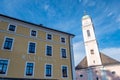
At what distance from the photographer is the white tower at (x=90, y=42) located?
111 ft

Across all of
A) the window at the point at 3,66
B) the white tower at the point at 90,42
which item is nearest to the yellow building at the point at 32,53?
the window at the point at 3,66

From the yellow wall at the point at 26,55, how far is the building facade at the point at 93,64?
15.9 meters

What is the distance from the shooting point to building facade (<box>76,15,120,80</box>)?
31.1 metres

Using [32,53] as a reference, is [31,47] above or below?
above

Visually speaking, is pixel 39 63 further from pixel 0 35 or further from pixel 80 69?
pixel 80 69

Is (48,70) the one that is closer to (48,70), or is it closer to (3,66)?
(48,70)

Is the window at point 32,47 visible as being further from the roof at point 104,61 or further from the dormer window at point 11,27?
the roof at point 104,61

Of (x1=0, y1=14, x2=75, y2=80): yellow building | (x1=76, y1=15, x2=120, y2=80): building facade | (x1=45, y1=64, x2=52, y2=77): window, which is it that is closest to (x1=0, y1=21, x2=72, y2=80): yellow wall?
(x1=0, y1=14, x2=75, y2=80): yellow building

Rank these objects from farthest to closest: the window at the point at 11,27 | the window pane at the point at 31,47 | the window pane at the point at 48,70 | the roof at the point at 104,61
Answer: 1. the roof at the point at 104,61
2. the window pane at the point at 31,47
3. the window pane at the point at 48,70
4. the window at the point at 11,27

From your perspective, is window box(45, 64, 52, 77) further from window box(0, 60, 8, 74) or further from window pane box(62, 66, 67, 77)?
window box(0, 60, 8, 74)

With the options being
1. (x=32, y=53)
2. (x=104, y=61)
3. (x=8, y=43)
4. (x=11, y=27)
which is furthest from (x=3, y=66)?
(x=104, y=61)

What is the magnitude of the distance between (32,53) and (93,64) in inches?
863

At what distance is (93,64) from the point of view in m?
33.4

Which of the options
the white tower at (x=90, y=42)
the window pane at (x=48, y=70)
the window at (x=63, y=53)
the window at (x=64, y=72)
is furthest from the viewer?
the white tower at (x=90, y=42)
